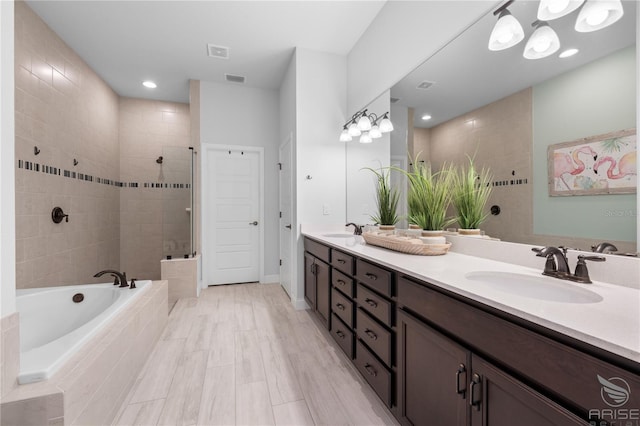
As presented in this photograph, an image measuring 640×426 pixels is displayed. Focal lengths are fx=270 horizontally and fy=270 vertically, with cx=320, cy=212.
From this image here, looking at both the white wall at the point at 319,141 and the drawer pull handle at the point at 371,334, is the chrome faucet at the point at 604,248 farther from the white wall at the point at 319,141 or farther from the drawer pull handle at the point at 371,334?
the white wall at the point at 319,141

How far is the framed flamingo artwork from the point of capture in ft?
3.18

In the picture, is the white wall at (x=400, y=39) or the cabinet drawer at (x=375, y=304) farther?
the white wall at (x=400, y=39)

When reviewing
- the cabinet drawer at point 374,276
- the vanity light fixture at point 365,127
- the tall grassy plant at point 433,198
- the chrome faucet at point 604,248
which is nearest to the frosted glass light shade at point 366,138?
the vanity light fixture at point 365,127

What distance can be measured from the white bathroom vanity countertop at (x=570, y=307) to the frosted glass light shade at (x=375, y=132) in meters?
1.59

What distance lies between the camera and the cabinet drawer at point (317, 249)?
2283 millimetres

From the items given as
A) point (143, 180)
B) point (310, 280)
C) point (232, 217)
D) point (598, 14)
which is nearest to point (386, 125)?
point (598, 14)

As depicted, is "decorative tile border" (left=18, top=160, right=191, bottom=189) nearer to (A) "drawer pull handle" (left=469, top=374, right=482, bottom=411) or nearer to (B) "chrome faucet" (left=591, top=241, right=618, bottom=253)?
(A) "drawer pull handle" (left=469, top=374, right=482, bottom=411)

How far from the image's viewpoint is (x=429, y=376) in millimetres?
1072

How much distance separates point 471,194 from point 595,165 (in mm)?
566

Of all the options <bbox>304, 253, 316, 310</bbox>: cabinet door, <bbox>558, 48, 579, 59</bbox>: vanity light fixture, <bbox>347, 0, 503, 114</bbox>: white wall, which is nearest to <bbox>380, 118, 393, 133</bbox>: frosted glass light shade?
<bbox>347, 0, 503, 114</bbox>: white wall

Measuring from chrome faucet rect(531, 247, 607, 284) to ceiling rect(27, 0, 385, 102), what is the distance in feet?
8.05

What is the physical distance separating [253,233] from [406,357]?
3.17 metres

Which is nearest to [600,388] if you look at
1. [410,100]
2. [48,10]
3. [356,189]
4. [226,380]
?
[226,380]

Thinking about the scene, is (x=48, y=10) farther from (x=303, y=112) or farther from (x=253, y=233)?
(x=253, y=233)
